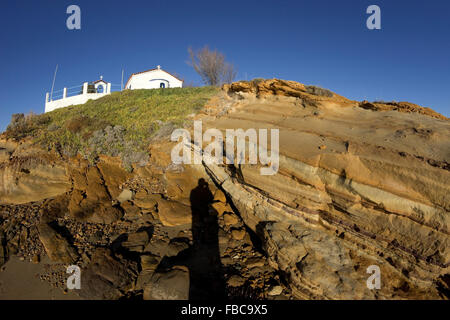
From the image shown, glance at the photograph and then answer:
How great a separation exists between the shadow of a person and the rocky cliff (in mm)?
28

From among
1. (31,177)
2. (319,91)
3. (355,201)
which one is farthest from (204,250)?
(31,177)

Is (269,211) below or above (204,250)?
above

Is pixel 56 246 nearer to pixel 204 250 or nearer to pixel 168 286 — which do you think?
pixel 168 286

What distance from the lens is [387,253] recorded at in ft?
11.5

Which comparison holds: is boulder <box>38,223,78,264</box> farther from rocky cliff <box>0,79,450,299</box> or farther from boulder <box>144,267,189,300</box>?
boulder <box>144,267,189,300</box>

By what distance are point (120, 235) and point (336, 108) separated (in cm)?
628

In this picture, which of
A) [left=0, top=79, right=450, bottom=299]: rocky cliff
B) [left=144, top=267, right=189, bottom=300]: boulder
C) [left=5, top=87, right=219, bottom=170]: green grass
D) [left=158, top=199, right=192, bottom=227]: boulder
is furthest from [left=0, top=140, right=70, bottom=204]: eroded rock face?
[left=144, top=267, right=189, bottom=300]: boulder

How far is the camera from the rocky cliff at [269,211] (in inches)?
131

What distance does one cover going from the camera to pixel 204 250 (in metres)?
5.23

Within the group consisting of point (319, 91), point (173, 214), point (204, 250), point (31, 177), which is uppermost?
point (319, 91)

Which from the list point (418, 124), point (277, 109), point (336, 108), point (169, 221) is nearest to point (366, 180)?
point (418, 124)

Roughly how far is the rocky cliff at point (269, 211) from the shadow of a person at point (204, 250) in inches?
1.1

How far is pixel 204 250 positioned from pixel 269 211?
196 cm

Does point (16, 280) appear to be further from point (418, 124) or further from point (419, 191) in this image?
point (418, 124)
